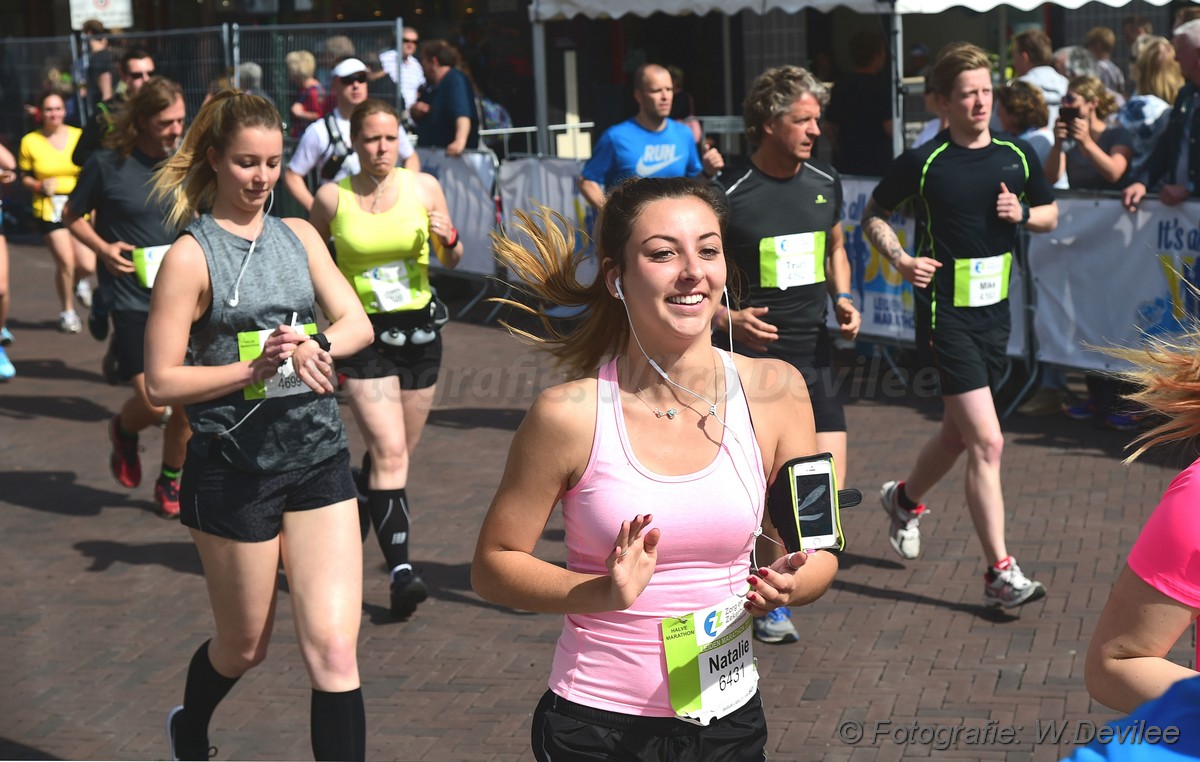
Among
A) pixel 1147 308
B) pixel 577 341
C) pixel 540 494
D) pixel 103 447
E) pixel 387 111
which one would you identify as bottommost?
pixel 103 447

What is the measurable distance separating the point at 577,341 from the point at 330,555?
1.24 meters

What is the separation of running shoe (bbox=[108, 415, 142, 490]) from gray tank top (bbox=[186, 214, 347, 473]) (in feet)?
12.5

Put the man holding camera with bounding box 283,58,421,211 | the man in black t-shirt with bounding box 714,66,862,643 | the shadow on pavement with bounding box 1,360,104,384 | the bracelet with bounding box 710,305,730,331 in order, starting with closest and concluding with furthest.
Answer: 1. the bracelet with bounding box 710,305,730,331
2. the man in black t-shirt with bounding box 714,66,862,643
3. the man holding camera with bounding box 283,58,421,211
4. the shadow on pavement with bounding box 1,360,104,384

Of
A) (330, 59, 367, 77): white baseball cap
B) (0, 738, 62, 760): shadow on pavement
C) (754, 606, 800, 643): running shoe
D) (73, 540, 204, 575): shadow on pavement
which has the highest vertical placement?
(330, 59, 367, 77): white baseball cap

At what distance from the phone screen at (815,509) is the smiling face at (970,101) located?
3.32m

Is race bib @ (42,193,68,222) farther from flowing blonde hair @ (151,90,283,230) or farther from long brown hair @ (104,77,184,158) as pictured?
flowing blonde hair @ (151,90,283,230)

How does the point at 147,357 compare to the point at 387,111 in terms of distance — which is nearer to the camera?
the point at 147,357

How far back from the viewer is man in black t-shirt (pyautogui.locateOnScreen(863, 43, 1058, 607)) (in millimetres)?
5637

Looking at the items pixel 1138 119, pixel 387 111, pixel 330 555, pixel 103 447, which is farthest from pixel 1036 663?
pixel 103 447

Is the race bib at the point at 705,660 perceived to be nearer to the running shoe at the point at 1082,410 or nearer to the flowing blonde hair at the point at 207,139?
the flowing blonde hair at the point at 207,139

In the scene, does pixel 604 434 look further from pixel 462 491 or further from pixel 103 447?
pixel 103 447

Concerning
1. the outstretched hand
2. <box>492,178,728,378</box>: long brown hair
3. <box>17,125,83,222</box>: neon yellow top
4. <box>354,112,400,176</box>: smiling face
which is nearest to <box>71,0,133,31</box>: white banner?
<box>17,125,83,222</box>: neon yellow top

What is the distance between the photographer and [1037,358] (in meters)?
9.01

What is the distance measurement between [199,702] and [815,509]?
2.23m
